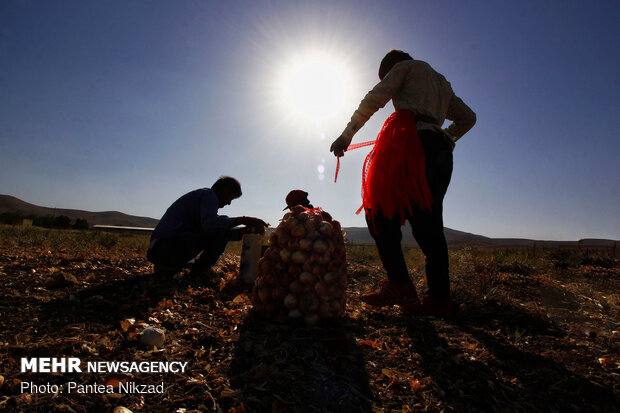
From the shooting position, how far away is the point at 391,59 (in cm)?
296

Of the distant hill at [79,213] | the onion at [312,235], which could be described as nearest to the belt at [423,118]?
the onion at [312,235]

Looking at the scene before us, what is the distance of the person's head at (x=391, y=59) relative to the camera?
2.92 metres

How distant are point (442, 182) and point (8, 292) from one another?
3.64 m

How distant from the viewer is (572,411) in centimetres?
123

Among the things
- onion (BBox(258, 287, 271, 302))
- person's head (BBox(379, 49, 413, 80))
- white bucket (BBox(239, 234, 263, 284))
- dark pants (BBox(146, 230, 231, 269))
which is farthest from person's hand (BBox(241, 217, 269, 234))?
person's head (BBox(379, 49, 413, 80))

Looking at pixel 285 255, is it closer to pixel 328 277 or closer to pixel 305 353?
pixel 328 277

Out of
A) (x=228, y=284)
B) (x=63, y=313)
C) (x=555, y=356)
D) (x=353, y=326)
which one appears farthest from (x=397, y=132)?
(x=63, y=313)

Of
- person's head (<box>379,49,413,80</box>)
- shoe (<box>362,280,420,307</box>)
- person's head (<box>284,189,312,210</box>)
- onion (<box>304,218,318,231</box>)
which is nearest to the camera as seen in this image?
onion (<box>304,218,318,231</box>)

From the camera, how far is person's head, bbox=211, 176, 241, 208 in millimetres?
4141

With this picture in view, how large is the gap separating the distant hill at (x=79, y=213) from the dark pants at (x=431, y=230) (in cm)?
7115

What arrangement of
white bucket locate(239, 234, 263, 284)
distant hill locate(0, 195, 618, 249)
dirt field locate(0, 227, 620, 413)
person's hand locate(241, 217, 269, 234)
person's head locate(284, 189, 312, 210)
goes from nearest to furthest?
dirt field locate(0, 227, 620, 413)
person's head locate(284, 189, 312, 210)
white bucket locate(239, 234, 263, 284)
person's hand locate(241, 217, 269, 234)
distant hill locate(0, 195, 618, 249)

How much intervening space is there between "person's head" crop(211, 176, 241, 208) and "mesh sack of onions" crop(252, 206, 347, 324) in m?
2.28

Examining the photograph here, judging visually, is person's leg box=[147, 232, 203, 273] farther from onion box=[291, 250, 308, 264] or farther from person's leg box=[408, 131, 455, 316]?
person's leg box=[408, 131, 455, 316]

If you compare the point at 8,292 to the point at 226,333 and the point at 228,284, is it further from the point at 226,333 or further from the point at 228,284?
the point at 226,333
